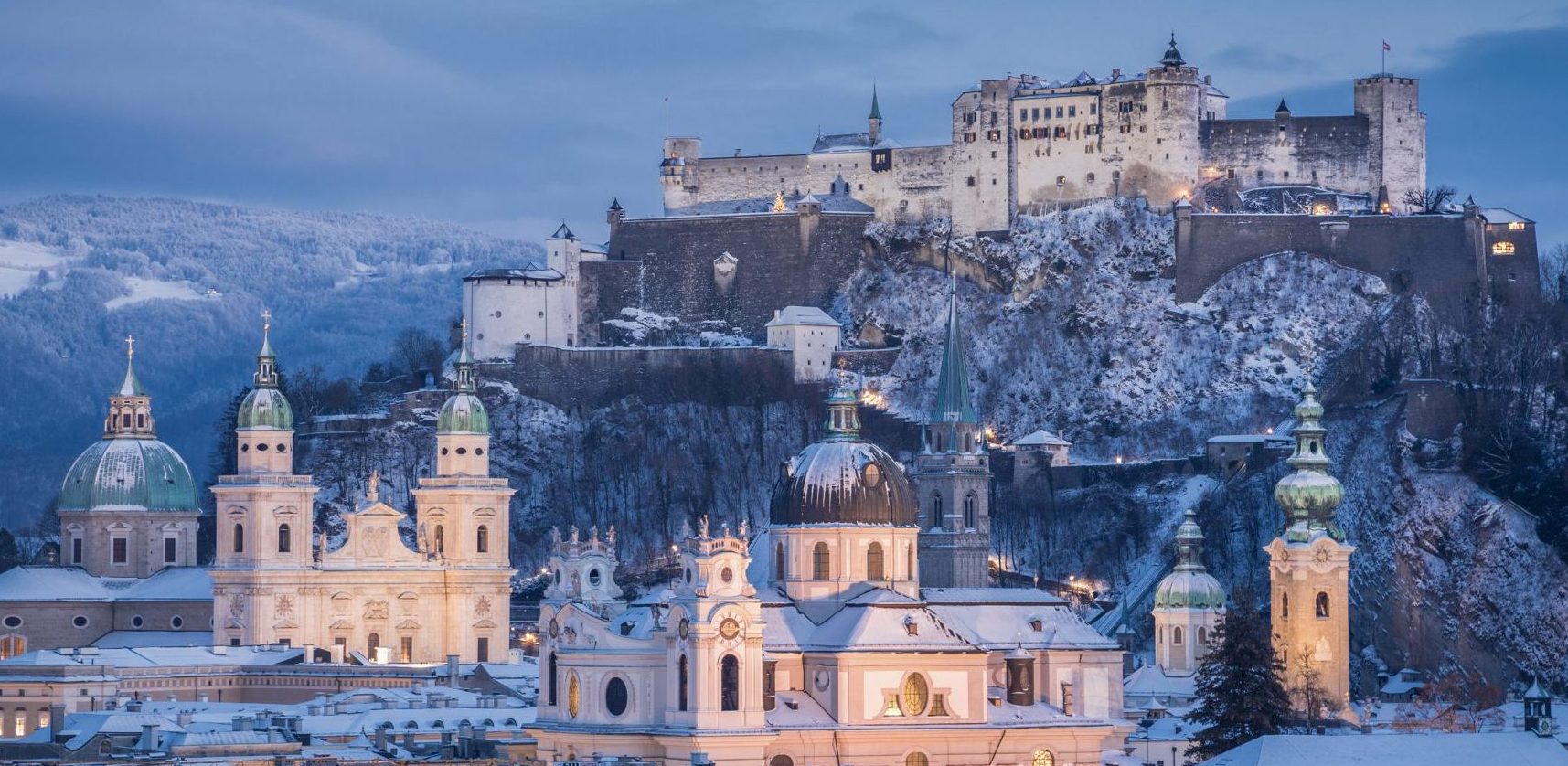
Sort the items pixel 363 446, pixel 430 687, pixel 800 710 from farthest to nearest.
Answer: pixel 363 446 < pixel 430 687 < pixel 800 710

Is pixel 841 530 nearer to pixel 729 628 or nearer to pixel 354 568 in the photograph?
pixel 729 628

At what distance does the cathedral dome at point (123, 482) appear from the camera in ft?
460

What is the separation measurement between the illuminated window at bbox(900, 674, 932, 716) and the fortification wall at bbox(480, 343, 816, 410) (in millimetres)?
65911

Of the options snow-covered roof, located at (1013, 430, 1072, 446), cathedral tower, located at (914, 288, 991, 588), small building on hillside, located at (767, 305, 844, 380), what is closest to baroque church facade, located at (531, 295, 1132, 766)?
cathedral tower, located at (914, 288, 991, 588)

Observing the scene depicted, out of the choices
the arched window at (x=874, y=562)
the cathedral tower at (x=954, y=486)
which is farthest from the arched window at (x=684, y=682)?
the cathedral tower at (x=954, y=486)

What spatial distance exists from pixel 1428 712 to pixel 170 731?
41.5 meters

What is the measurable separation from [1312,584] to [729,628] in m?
29.4

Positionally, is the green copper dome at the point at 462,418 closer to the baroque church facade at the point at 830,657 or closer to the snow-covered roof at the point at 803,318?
the snow-covered roof at the point at 803,318

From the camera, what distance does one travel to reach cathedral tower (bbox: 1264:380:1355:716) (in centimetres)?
11644

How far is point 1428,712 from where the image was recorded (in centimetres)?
12025

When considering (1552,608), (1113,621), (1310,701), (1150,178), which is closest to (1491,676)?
(1552,608)

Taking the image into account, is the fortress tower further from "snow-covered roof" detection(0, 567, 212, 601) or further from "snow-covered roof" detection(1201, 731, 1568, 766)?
"snow-covered roof" detection(1201, 731, 1568, 766)

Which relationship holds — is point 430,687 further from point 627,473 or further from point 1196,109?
point 1196,109

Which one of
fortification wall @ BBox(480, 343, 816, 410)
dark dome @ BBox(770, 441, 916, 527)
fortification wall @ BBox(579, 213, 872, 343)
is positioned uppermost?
fortification wall @ BBox(579, 213, 872, 343)
